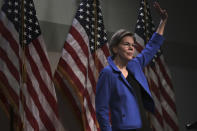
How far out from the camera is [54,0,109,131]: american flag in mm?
3385

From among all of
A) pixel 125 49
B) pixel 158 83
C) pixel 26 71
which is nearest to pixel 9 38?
pixel 26 71

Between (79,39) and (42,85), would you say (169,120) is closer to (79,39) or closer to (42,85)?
(79,39)

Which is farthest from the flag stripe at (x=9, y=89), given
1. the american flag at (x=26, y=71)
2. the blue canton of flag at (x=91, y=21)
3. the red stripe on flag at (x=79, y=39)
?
the blue canton of flag at (x=91, y=21)

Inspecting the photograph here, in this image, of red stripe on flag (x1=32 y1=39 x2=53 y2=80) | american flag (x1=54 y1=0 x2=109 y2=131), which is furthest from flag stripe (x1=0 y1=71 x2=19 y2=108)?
american flag (x1=54 y1=0 x2=109 y2=131)

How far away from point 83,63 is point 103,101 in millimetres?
1101

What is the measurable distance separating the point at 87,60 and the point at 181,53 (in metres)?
1.84

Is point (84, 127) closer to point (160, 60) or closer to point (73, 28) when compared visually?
point (73, 28)

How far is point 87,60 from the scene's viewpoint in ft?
11.4

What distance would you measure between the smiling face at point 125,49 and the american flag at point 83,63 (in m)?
0.87

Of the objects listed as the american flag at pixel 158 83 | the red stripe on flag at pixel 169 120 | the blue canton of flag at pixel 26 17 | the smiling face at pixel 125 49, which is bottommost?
the red stripe on flag at pixel 169 120

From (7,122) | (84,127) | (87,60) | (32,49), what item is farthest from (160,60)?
(7,122)

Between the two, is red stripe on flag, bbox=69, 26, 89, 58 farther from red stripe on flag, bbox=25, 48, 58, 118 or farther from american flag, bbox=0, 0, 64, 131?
red stripe on flag, bbox=25, 48, 58, 118

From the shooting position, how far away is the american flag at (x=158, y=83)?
3.87m

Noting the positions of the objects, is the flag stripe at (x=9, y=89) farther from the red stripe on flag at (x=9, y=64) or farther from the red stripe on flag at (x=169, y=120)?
the red stripe on flag at (x=169, y=120)
